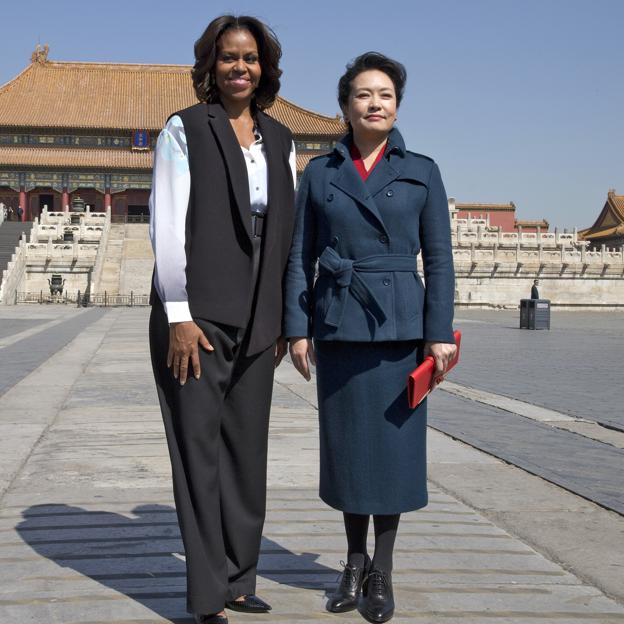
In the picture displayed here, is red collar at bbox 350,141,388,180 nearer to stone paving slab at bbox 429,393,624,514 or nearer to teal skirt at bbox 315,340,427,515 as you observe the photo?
teal skirt at bbox 315,340,427,515

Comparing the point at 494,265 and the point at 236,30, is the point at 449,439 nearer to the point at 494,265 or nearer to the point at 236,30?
the point at 236,30

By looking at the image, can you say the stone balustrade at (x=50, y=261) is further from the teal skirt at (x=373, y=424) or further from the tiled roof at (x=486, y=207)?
the teal skirt at (x=373, y=424)

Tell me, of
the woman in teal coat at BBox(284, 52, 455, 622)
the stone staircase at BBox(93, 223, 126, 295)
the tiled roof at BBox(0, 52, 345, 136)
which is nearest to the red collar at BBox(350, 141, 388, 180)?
the woman in teal coat at BBox(284, 52, 455, 622)

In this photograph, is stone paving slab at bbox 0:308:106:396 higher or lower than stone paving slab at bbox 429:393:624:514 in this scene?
lower

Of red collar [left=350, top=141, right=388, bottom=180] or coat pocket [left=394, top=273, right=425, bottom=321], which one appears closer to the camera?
coat pocket [left=394, top=273, right=425, bottom=321]

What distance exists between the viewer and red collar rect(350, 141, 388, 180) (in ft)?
10.7

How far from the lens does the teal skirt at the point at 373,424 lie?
3172mm

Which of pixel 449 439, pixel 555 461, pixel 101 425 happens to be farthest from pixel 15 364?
pixel 555 461

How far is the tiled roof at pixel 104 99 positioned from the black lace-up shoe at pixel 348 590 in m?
52.9

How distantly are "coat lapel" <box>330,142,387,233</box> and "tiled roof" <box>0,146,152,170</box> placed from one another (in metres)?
52.4

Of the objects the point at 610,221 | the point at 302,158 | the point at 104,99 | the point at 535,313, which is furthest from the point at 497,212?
the point at 535,313

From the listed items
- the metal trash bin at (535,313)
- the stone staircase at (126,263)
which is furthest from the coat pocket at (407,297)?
the stone staircase at (126,263)

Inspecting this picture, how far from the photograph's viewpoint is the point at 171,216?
3.00m

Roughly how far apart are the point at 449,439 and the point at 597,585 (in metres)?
3.04
